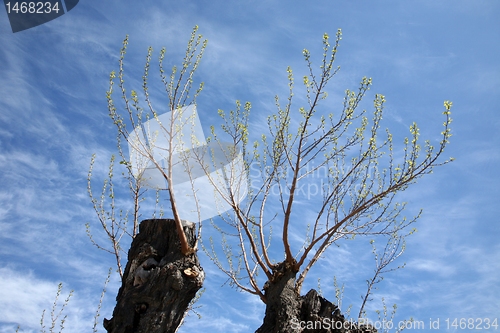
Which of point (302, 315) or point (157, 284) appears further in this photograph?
point (302, 315)

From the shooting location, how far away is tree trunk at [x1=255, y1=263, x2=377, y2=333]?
5013mm

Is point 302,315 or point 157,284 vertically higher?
point 157,284

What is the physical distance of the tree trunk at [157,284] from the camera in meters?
4.66

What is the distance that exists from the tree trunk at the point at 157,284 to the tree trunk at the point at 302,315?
1.07m

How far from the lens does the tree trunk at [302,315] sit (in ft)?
16.4

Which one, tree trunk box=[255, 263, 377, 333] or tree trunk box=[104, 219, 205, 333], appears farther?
tree trunk box=[255, 263, 377, 333]

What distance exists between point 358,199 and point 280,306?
7.60 ft

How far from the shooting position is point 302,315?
523cm

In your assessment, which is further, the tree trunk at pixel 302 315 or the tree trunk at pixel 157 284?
the tree trunk at pixel 302 315

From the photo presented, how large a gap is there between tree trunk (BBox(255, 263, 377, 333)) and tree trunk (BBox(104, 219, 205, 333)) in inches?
42.0

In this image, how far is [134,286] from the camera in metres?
4.91

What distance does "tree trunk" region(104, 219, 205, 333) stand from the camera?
15.3 ft

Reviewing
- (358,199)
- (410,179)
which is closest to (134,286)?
(358,199)

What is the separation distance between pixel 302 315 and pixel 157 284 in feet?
6.18
